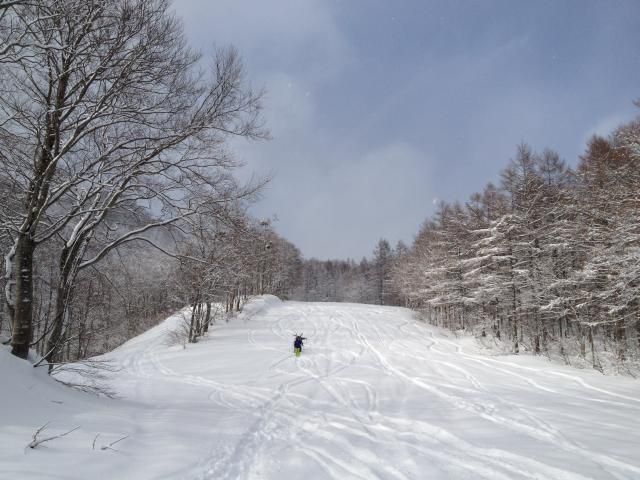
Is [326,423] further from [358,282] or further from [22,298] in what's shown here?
[358,282]

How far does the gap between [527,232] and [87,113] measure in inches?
755

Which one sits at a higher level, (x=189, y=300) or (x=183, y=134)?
(x=183, y=134)

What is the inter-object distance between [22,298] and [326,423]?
19.3 ft

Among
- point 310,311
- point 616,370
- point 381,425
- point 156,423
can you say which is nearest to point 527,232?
point 616,370

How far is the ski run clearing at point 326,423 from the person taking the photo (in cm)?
416

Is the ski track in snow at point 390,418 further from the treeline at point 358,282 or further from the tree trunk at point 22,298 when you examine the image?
the treeline at point 358,282

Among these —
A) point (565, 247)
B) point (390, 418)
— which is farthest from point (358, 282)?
point (390, 418)

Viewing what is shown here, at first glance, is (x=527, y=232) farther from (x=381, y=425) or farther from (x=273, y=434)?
(x=273, y=434)

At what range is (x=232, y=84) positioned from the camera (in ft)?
18.4

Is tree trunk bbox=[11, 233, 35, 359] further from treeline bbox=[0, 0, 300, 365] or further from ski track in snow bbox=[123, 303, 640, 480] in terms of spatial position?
ski track in snow bbox=[123, 303, 640, 480]

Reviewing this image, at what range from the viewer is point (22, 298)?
5.48 meters

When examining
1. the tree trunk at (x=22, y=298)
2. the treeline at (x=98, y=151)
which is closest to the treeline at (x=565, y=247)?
the treeline at (x=98, y=151)

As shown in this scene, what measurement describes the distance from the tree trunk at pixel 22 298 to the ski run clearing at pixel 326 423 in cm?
57

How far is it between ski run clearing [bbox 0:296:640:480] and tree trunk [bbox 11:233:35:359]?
1.88 feet
